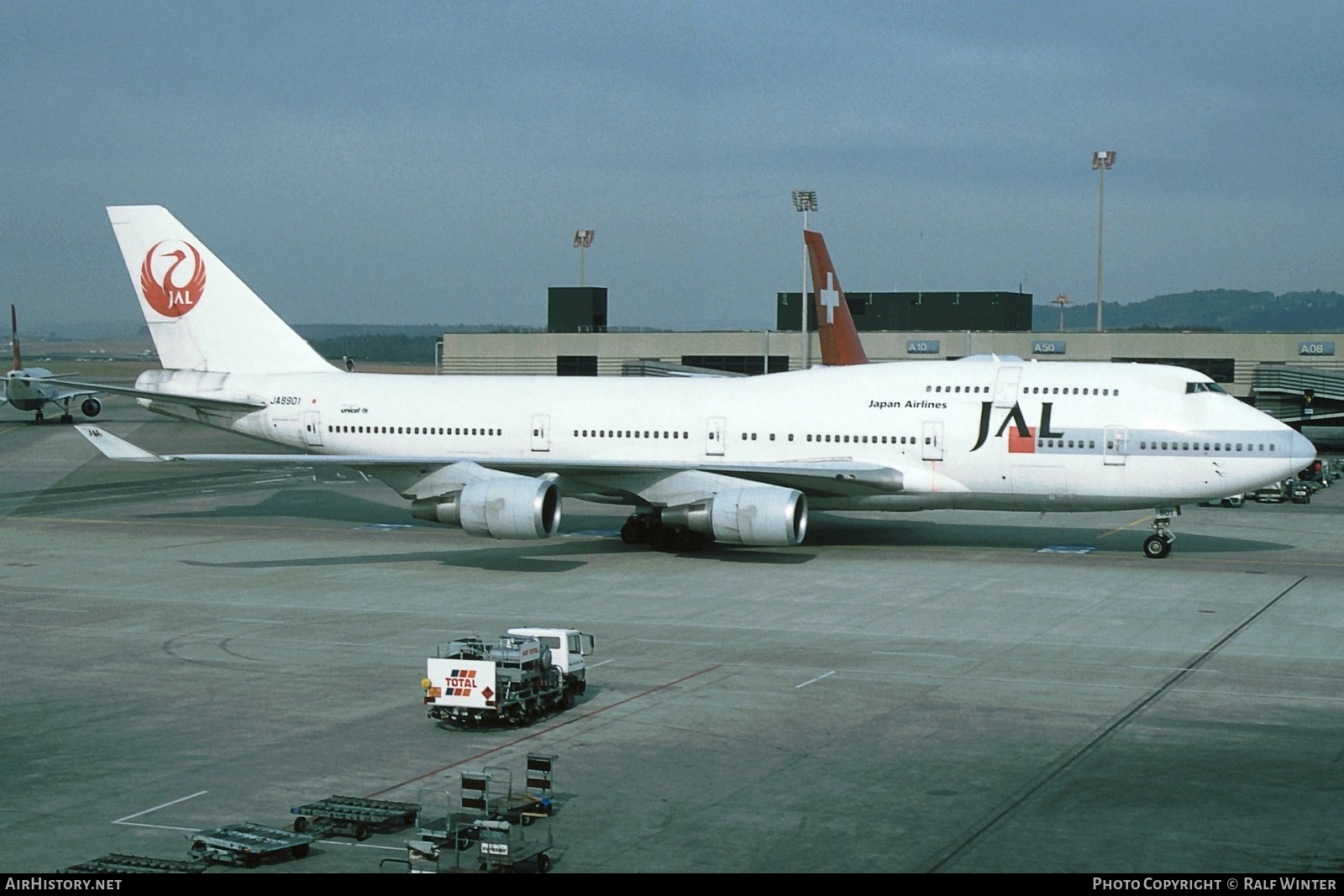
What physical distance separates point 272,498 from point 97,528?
9.42m

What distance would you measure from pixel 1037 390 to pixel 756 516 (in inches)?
333

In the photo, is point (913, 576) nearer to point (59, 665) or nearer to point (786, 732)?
point (786, 732)

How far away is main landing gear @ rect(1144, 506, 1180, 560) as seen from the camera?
37.7m

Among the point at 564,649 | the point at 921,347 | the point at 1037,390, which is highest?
the point at 921,347

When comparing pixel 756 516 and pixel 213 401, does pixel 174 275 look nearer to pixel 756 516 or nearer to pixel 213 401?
pixel 213 401

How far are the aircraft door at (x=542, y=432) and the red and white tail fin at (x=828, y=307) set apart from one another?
25620mm

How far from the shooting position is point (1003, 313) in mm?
92812

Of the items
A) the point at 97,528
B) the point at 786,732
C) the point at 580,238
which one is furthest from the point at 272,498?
the point at 580,238

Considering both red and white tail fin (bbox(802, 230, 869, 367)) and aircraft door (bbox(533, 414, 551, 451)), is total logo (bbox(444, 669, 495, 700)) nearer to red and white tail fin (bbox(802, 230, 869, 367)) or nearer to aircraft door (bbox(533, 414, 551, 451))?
aircraft door (bbox(533, 414, 551, 451))

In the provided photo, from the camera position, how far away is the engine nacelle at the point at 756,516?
35062 mm

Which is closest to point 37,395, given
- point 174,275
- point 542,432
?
point 174,275

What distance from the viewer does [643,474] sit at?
123 feet

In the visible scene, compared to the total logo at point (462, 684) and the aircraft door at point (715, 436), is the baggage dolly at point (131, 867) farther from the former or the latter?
the aircraft door at point (715, 436)

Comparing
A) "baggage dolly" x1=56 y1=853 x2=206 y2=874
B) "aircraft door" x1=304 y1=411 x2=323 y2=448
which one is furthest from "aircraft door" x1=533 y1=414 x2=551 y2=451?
"baggage dolly" x1=56 y1=853 x2=206 y2=874
